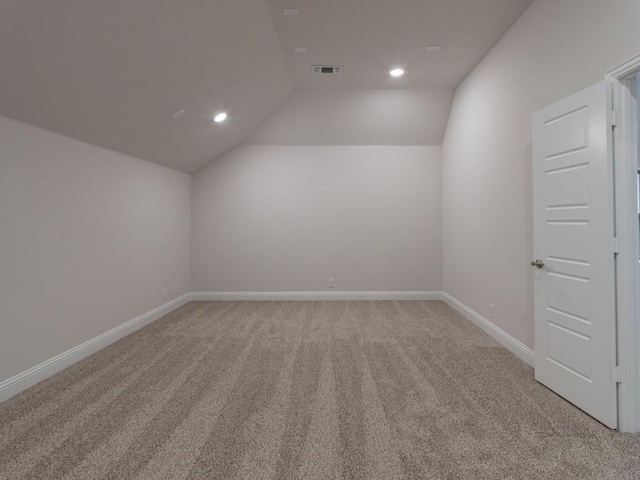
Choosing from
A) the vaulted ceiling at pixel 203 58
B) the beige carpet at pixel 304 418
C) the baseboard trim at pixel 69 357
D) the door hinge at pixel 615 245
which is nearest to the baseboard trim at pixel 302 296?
the baseboard trim at pixel 69 357

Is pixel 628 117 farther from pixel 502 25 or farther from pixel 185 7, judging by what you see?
pixel 185 7

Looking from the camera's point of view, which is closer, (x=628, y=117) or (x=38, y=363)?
(x=628, y=117)

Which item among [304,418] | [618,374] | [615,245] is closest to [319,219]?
[304,418]

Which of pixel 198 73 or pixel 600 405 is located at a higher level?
pixel 198 73

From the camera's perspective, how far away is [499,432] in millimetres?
1807

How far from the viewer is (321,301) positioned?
499 centimetres

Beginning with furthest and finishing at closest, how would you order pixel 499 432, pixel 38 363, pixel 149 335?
pixel 149 335
pixel 38 363
pixel 499 432

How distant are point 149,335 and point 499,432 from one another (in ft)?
11.3

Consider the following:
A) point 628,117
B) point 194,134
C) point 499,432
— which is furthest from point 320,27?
point 499,432

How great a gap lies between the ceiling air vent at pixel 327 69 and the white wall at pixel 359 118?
50cm

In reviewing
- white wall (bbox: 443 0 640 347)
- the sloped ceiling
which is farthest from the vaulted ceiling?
white wall (bbox: 443 0 640 347)

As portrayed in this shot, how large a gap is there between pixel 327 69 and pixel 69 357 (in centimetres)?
407

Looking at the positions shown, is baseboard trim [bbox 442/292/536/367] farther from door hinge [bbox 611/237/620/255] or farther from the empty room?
door hinge [bbox 611/237/620/255]

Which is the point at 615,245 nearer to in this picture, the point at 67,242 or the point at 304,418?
the point at 304,418
